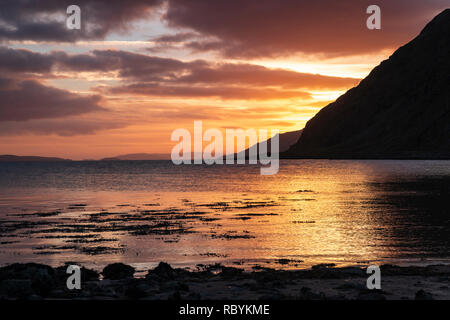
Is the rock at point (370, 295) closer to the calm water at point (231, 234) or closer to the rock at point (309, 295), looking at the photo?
the rock at point (309, 295)

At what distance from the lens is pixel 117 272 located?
23.4 meters

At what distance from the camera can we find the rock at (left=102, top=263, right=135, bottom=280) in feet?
75.8

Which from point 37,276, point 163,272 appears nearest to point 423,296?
point 163,272

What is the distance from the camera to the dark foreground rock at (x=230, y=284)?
17984mm

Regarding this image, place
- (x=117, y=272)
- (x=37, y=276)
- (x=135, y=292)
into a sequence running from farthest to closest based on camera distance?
(x=117, y=272), (x=37, y=276), (x=135, y=292)

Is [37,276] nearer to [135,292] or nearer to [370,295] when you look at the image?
[135,292]

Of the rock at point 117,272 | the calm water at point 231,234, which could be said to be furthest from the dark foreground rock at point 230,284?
the calm water at point 231,234

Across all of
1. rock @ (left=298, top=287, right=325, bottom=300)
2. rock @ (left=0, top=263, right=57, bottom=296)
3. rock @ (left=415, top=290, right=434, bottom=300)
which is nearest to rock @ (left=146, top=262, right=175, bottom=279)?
rock @ (left=0, top=263, right=57, bottom=296)

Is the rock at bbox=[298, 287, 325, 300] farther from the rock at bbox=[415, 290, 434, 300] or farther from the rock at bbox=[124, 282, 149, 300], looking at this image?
the rock at bbox=[124, 282, 149, 300]

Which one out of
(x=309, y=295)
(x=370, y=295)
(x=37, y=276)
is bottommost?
(x=309, y=295)

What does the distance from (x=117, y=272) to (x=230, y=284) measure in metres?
6.02

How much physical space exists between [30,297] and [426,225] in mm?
33340
